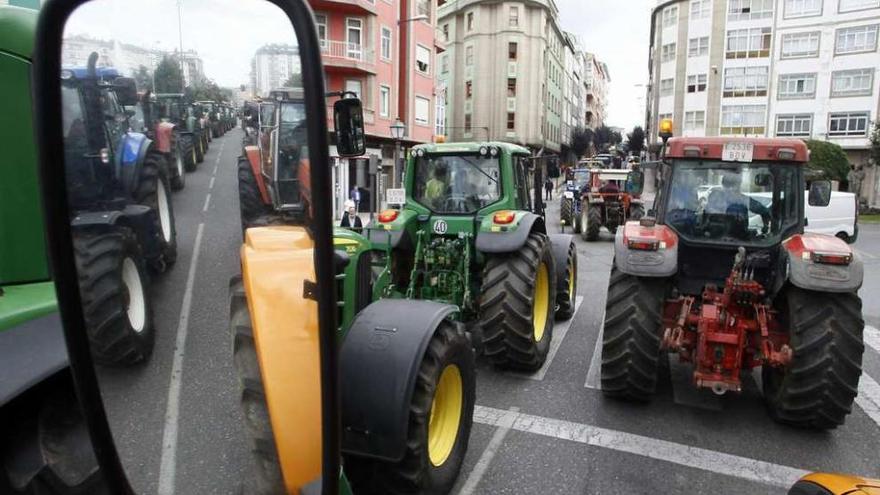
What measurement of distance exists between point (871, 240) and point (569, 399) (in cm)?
1813

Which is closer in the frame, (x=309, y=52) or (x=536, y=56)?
(x=309, y=52)

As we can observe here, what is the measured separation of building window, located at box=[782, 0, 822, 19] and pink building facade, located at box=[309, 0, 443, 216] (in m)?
25.2

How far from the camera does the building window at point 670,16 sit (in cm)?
4234

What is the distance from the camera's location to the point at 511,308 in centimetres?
496

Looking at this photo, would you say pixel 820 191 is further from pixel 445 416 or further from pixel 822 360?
pixel 445 416

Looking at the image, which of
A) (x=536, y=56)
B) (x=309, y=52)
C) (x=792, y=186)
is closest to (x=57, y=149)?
(x=309, y=52)

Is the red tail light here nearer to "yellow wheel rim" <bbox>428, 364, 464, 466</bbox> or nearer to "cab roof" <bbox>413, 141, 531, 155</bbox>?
"cab roof" <bbox>413, 141, 531, 155</bbox>

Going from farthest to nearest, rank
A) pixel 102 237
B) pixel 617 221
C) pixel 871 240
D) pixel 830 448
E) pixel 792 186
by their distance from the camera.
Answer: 1. pixel 871 240
2. pixel 617 221
3. pixel 792 186
4. pixel 830 448
5. pixel 102 237

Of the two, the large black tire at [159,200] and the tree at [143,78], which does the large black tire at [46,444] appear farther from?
the tree at [143,78]

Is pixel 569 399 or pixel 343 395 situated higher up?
pixel 343 395

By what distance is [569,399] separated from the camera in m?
4.80

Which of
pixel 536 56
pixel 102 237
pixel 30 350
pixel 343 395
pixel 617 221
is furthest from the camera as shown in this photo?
pixel 536 56

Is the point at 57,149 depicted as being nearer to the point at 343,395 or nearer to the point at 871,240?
the point at 343,395

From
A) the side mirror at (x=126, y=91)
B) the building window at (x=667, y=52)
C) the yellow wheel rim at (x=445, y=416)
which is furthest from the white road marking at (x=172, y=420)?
the building window at (x=667, y=52)
